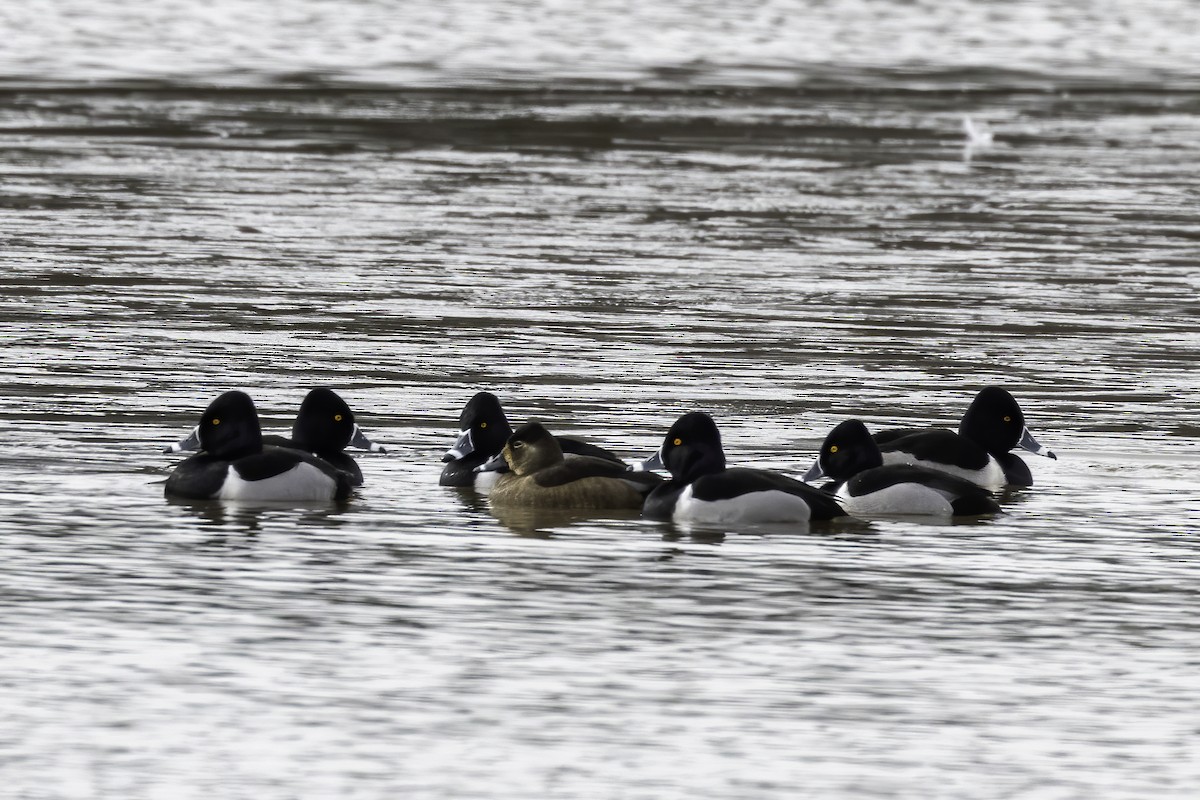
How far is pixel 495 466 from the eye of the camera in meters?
14.1

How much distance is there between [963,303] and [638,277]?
302 centimetres

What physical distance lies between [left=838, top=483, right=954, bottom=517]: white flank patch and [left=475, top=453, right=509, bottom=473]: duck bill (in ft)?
6.35

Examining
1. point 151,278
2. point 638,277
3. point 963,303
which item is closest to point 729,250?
point 638,277

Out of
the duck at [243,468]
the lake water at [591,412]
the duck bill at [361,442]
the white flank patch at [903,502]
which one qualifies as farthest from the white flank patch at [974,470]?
the duck at [243,468]

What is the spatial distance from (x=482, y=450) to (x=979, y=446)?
2829mm

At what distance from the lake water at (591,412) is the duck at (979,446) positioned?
243mm

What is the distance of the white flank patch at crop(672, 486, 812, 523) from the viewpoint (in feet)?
42.4

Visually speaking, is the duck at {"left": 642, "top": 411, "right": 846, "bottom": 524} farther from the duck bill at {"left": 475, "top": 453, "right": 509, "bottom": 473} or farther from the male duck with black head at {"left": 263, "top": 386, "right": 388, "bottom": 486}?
the male duck with black head at {"left": 263, "top": 386, "right": 388, "bottom": 486}

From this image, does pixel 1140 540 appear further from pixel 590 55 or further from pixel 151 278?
pixel 590 55

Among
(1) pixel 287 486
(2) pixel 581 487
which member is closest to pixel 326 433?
(1) pixel 287 486

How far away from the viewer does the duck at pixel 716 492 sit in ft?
42.5

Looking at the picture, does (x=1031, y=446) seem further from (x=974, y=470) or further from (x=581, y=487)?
(x=581, y=487)

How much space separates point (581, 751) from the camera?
340 inches

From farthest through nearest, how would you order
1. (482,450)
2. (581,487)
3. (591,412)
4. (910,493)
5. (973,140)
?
(973,140) → (591,412) → (482,450) → (581,487) → (910,493)
